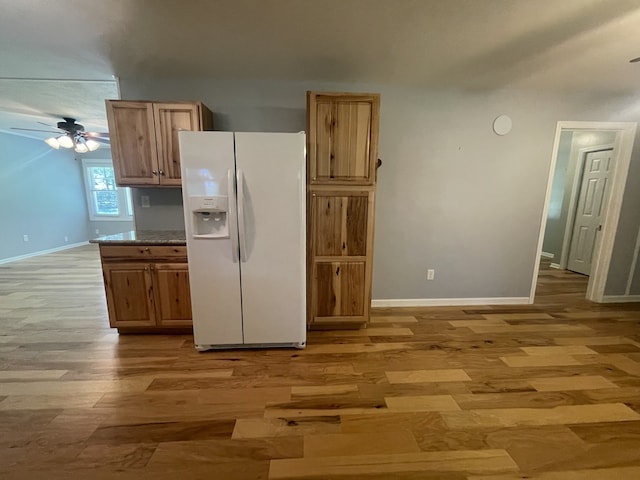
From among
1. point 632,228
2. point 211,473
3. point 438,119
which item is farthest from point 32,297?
point 632,228

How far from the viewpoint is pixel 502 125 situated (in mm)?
2920

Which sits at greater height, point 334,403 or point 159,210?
point 159,210

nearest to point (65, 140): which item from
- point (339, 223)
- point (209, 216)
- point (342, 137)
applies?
point (209, 216)

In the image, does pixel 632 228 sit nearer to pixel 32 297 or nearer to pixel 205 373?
pixel 205 373

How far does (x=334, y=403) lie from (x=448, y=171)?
2573 mm

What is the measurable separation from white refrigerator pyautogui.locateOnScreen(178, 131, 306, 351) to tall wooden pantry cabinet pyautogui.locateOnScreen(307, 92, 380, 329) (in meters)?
0.31

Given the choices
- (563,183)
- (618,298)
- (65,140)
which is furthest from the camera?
(563,183)

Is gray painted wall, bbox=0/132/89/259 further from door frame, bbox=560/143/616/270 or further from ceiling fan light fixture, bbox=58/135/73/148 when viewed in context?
door frame, bbox=560/143/616/270

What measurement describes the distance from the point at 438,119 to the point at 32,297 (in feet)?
17.5

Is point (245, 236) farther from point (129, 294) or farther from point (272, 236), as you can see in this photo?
point (129, 294)

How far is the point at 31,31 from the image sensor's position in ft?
6.18

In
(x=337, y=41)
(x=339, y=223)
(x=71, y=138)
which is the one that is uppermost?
(x=337, y=41)

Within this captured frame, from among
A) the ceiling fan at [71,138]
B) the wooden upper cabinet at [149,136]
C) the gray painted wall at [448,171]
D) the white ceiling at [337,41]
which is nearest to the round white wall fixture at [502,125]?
the gray painted wall at [448,171]

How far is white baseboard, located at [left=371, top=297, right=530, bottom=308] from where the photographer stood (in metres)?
3.21
